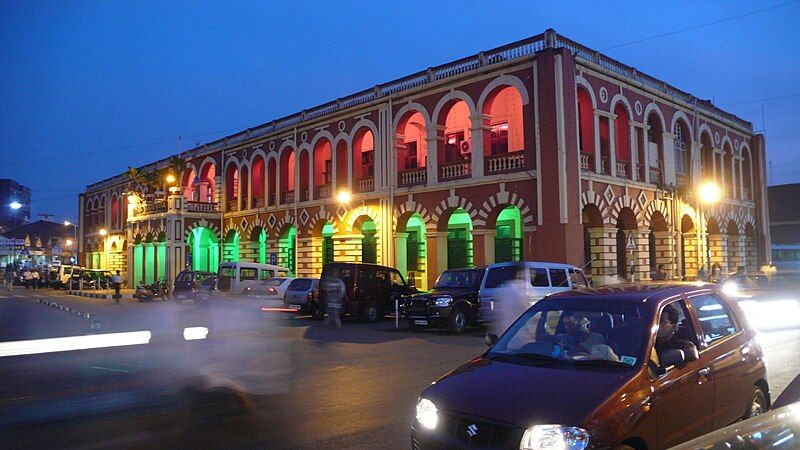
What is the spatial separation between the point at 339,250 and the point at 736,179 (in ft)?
83.1

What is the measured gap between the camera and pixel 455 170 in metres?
27.6

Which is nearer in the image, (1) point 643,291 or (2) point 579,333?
(2) point 579,333

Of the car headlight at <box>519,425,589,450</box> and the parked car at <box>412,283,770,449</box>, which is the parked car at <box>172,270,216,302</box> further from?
the car headlight at <box>519,425,589,450</box>

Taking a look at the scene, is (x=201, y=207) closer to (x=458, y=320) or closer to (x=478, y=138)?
(x=478, y=138)

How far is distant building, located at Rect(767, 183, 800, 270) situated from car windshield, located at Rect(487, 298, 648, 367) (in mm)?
60054

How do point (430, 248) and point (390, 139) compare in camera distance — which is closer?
point (430, 248)

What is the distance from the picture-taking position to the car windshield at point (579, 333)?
15.5ft

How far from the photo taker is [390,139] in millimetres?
30328

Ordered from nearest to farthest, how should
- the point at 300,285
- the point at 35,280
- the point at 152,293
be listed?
1. the point at 300,285
2. the point at 152,293
3. the point at 35,280

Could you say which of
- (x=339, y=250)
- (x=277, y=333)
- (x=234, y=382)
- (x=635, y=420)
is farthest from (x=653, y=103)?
(x=635, y=420)

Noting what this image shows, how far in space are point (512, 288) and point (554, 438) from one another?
1290 cm

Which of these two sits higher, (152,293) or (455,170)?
(455,170)

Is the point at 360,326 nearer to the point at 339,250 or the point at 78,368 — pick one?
the point at 78,368

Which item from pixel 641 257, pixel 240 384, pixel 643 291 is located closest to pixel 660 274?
pixel 641 257
